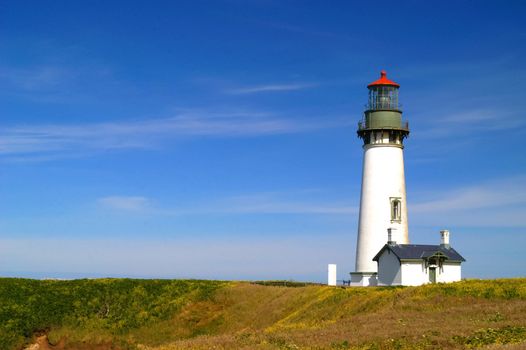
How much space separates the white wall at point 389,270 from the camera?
5850 centimetres

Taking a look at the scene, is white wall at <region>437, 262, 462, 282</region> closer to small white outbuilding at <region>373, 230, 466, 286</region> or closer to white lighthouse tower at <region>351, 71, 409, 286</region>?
small white outbuilding at <region>373, 230, 466, 286</region>

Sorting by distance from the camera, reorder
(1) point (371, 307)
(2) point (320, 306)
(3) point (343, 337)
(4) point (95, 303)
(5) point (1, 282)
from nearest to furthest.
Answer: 1. (3) point (343, 337)
2. (1) point (371, 307)
3. (2) point (320, 306)
4. (4) point (95, 303)
5. (5) point (1, 282)

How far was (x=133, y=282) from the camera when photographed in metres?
70.7

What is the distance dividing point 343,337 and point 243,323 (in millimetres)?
26127

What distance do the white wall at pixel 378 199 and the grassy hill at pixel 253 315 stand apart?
7200mm

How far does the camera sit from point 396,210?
6406cm

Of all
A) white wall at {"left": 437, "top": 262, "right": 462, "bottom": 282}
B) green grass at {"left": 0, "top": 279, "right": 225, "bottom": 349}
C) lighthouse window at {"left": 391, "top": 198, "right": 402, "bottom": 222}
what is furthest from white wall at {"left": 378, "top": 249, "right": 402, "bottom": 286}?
green grass at {"left": 0, "top": 279, "right": 225, "bottom": 349}

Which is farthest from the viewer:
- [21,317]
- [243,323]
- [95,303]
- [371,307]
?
[95,303]

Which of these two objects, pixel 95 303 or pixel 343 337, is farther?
pixel 95 303

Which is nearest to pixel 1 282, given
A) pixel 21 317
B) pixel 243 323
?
pixel 21 317

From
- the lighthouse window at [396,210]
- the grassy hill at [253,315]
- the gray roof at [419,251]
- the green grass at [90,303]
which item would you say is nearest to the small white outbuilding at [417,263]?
the gray roof at [419,251]

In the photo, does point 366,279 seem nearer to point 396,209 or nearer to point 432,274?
point 432,274

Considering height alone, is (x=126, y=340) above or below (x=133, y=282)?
below

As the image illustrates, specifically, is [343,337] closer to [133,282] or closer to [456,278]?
[456,278]
